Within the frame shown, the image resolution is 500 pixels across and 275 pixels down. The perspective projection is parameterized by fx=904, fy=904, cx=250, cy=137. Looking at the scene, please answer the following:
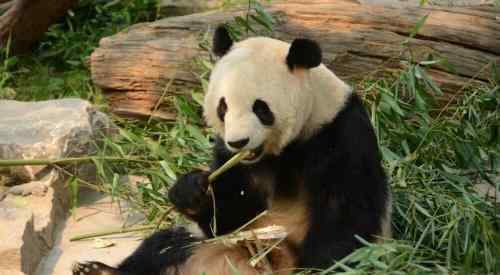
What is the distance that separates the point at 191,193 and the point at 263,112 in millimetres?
587

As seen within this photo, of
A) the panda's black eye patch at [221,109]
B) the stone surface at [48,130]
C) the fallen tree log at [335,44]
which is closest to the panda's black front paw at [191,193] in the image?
the panda's black eye patch at [221,109]

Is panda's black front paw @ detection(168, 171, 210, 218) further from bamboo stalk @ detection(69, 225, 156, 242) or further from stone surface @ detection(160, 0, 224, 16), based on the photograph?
stone surface @ detection(160, 0, 224, 16)

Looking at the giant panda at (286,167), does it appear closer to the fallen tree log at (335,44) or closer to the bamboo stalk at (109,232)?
the bamboo stalk at (109,232)

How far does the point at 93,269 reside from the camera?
422cm

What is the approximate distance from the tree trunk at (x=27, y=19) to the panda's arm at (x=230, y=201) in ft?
14.4

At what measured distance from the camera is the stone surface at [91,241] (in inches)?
189

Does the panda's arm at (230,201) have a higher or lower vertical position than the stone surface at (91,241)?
higher

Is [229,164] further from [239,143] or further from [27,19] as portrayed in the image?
[27,19]

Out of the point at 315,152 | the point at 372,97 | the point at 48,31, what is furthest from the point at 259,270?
the point at 48,31

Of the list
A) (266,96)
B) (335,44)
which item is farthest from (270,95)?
(335,44)

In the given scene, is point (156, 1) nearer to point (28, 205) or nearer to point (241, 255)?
point (28, 205)

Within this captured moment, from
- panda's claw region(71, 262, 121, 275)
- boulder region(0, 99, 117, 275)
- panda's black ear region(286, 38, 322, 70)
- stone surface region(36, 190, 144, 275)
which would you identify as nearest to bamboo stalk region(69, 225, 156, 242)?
stone surface region(36, 190, 144, 275)

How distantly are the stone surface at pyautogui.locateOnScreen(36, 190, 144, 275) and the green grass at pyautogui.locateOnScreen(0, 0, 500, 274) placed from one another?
0.14 metres

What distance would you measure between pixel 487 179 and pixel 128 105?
103 inches
